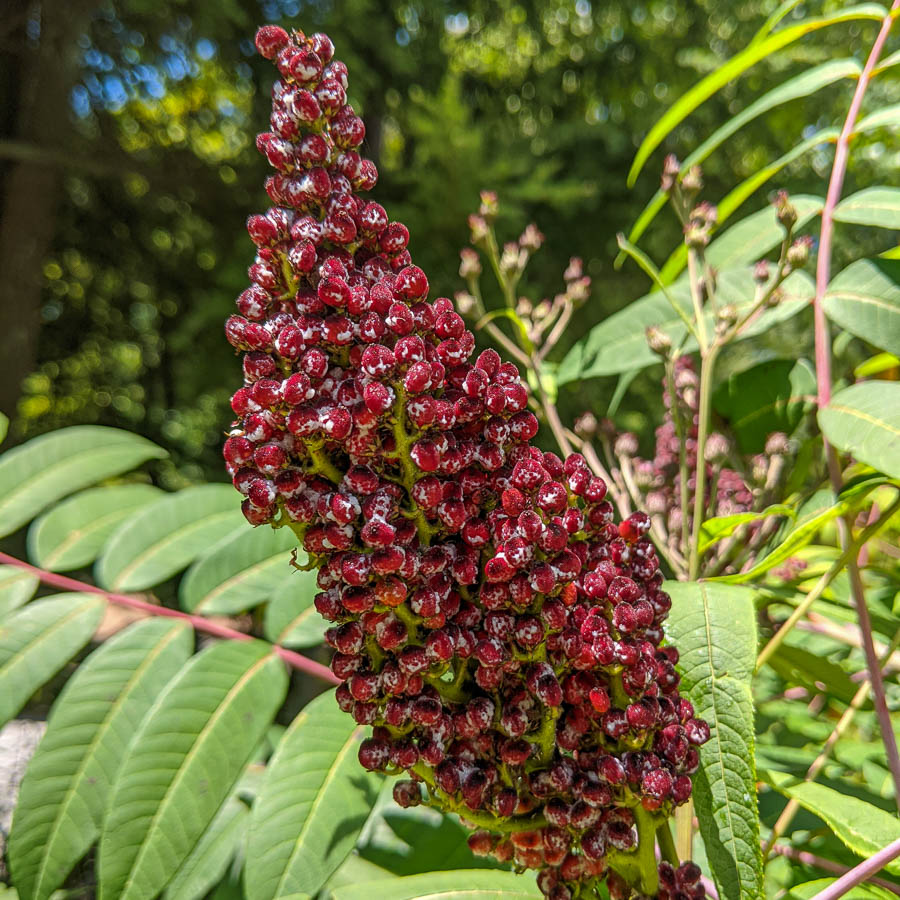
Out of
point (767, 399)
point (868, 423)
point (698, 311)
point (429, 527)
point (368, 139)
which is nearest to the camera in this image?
point (429, 527)

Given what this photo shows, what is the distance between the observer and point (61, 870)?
1.00 metres

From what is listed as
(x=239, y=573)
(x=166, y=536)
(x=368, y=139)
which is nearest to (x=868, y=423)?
(x=239, y=573)

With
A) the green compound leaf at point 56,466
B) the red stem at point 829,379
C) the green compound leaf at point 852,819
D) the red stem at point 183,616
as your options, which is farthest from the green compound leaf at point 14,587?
the red stem at point 829,379

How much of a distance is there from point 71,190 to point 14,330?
129 centimetres

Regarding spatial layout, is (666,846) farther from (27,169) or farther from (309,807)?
(27,169)

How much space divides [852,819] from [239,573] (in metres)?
0.95

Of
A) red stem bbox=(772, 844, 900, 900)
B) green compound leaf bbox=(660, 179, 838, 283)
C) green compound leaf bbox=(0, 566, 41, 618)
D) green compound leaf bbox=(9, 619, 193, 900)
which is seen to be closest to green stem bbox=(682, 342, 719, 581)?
green compound leaf bbox=(660, 179, 838, 283)

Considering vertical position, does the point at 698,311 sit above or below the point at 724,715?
above

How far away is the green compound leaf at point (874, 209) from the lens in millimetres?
1175

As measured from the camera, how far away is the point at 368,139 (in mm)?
4809

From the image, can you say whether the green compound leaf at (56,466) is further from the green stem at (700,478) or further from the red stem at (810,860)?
the red stem at (810,860)

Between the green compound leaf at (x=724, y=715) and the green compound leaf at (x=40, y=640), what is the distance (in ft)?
2.89

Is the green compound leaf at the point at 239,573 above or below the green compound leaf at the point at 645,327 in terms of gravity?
below

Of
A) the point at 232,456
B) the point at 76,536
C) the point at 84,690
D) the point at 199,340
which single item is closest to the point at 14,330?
the point at 199,340
